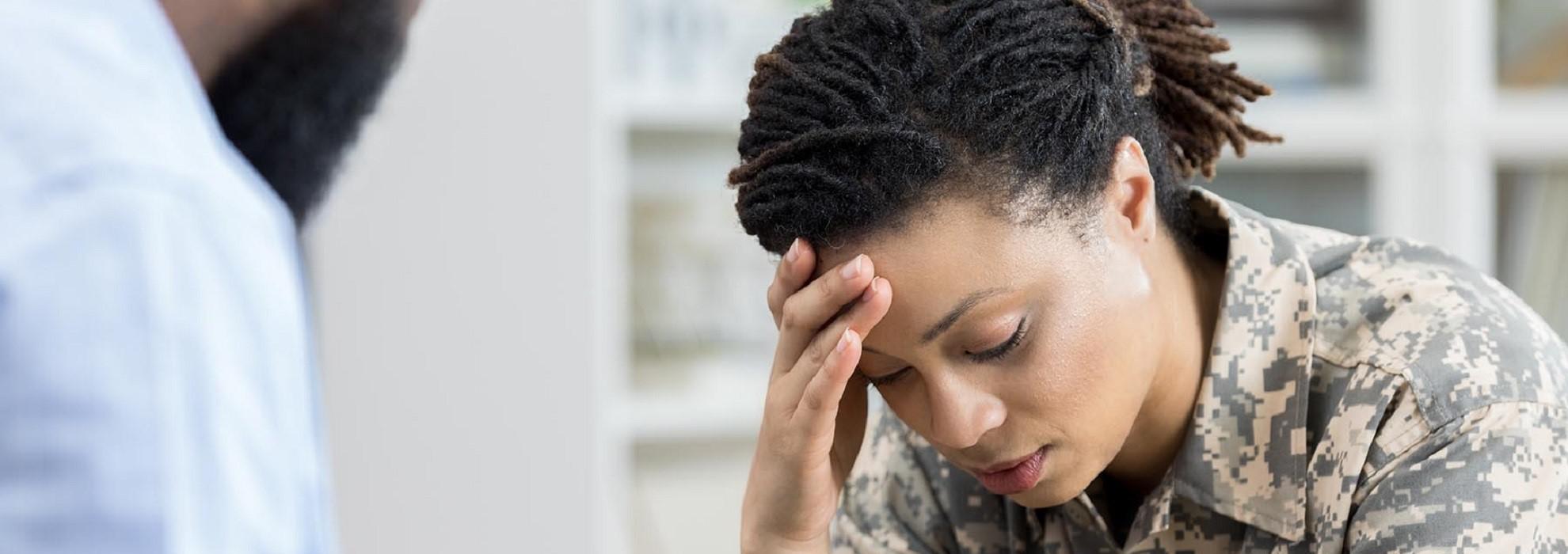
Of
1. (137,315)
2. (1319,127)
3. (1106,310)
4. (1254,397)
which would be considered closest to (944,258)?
(1106,310)

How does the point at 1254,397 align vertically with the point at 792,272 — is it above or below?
below

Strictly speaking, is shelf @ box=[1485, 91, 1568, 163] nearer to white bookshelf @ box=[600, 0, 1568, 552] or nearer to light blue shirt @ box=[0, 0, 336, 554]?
white bookshelf @ box=[600, 0, 1568, 552]

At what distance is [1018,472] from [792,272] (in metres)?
0.23

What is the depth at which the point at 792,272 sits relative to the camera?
1.13m

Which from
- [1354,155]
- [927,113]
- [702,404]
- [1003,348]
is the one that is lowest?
[702,404]

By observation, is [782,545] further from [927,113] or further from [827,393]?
[927,113]

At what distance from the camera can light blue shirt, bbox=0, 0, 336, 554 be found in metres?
0.47

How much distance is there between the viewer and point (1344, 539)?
1112 millimetres

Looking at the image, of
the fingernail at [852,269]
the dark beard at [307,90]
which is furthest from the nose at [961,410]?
the dark beard at [307,90]

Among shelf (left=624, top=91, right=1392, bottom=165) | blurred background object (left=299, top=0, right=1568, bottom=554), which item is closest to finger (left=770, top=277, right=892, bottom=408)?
blurred background object (left=299, top=0, right=1568, bottom=554)

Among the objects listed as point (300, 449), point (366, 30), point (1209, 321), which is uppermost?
point (366, 30)

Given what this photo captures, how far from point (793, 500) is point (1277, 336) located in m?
0.42

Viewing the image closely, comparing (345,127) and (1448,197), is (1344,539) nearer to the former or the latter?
(345,127)

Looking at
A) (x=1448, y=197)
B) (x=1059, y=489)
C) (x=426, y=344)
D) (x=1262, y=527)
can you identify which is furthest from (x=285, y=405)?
(x=1448, y=197)
